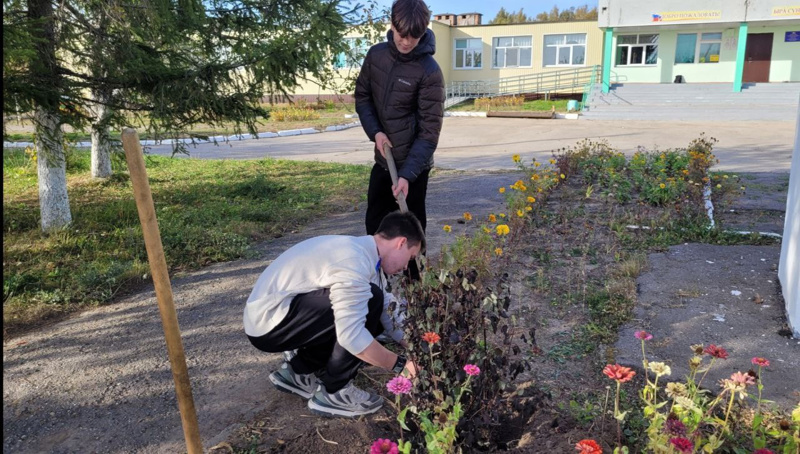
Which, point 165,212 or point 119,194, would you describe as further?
point 119,194

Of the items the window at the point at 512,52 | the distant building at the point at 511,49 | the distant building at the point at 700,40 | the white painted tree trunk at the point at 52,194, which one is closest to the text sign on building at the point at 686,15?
the distant building at the point at 700,40

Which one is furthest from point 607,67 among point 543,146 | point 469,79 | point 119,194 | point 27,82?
point 27,82

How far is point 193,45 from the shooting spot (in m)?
5.76

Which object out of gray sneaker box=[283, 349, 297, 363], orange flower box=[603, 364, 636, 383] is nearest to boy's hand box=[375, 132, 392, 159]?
gray sneaker box=[283, 349, 297, 363]

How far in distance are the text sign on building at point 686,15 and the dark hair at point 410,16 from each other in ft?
88.2

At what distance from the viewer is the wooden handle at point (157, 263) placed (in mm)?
1865

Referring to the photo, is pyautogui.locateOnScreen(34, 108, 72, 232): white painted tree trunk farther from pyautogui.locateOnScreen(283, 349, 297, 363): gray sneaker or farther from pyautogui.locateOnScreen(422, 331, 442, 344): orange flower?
pyautogui.locateOnScreen(422, 331, 442, 344): orange flower

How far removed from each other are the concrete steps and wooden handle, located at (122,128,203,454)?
21714mm

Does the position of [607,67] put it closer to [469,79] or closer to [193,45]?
[469,79]

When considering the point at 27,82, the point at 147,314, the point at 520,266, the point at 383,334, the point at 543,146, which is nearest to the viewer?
the point at 383,334

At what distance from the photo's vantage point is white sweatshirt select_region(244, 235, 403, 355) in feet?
7.50

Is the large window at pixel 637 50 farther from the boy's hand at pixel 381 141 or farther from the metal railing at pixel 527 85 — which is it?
the boy's hand at pixel 381 141

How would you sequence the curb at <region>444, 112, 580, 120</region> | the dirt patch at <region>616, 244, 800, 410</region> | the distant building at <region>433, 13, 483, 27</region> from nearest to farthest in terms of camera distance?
1. the dirt patch at <region>616, 244, 800, 410</region>
2. the curb at <region>444, 112, 580, 120</region>
3. the distant building at <region>433, 13, 483, 27</region>

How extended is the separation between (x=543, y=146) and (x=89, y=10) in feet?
34.1
